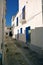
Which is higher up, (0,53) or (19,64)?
(0,53)

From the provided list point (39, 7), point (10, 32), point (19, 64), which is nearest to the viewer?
point (19, 64)

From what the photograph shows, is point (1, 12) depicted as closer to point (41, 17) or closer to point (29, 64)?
point (29, 64)

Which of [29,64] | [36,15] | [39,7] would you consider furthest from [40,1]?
[29,64]

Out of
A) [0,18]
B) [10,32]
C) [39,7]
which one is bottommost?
[10,32]

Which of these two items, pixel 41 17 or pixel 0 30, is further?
pixel 41 17

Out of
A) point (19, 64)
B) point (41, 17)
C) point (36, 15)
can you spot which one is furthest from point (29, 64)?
point (36, 15)

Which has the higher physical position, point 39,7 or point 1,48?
point 39,7

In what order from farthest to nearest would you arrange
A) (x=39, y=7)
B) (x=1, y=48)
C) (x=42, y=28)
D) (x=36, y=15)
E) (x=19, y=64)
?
(x=36, y=15)
(x=39, y=7)
(x=42, y=28)
(x=19, y=64)
(x=1, y=48)

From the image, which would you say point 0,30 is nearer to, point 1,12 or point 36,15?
point 1,12

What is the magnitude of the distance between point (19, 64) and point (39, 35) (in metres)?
8.89

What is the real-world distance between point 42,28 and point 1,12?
1266cm

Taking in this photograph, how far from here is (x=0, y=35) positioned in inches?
159

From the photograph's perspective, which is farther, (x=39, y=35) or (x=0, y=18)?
(x=39, y=35)

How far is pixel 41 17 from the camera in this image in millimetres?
Result: 17344
